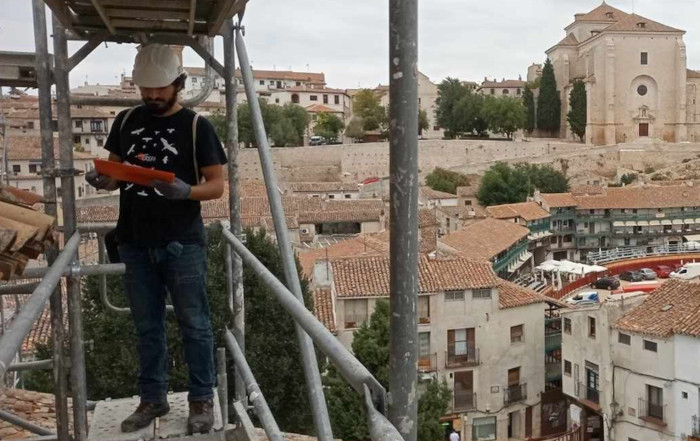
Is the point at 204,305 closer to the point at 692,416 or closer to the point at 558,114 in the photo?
the point at 692,416

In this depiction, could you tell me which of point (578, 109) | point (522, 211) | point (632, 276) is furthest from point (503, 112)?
point (632, 276)

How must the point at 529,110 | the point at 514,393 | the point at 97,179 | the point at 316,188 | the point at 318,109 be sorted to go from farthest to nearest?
the point at 318,109
the point at 529,110
the point at 316,188
the point at 514,393
the point at 97,179

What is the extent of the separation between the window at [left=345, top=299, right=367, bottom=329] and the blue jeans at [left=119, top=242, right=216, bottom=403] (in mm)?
15158

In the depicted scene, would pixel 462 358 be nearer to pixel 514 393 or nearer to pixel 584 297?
pixel 514 393

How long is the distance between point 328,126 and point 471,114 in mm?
13798

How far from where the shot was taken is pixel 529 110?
69.6 meters

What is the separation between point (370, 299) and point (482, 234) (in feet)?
46.9

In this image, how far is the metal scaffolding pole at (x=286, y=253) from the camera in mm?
2055

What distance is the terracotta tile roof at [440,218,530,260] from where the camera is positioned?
1131 inches

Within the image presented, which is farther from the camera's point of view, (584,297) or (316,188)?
(316,188)

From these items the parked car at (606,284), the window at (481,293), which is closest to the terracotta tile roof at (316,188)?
the parked car at (606,284)

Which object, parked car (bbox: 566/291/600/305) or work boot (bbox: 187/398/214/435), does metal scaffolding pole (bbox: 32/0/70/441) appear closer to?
work boot (bbox: 187/398/214/435)

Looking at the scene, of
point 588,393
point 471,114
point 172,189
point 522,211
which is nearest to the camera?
point 172,189

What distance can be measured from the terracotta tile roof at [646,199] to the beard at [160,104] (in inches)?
1618
